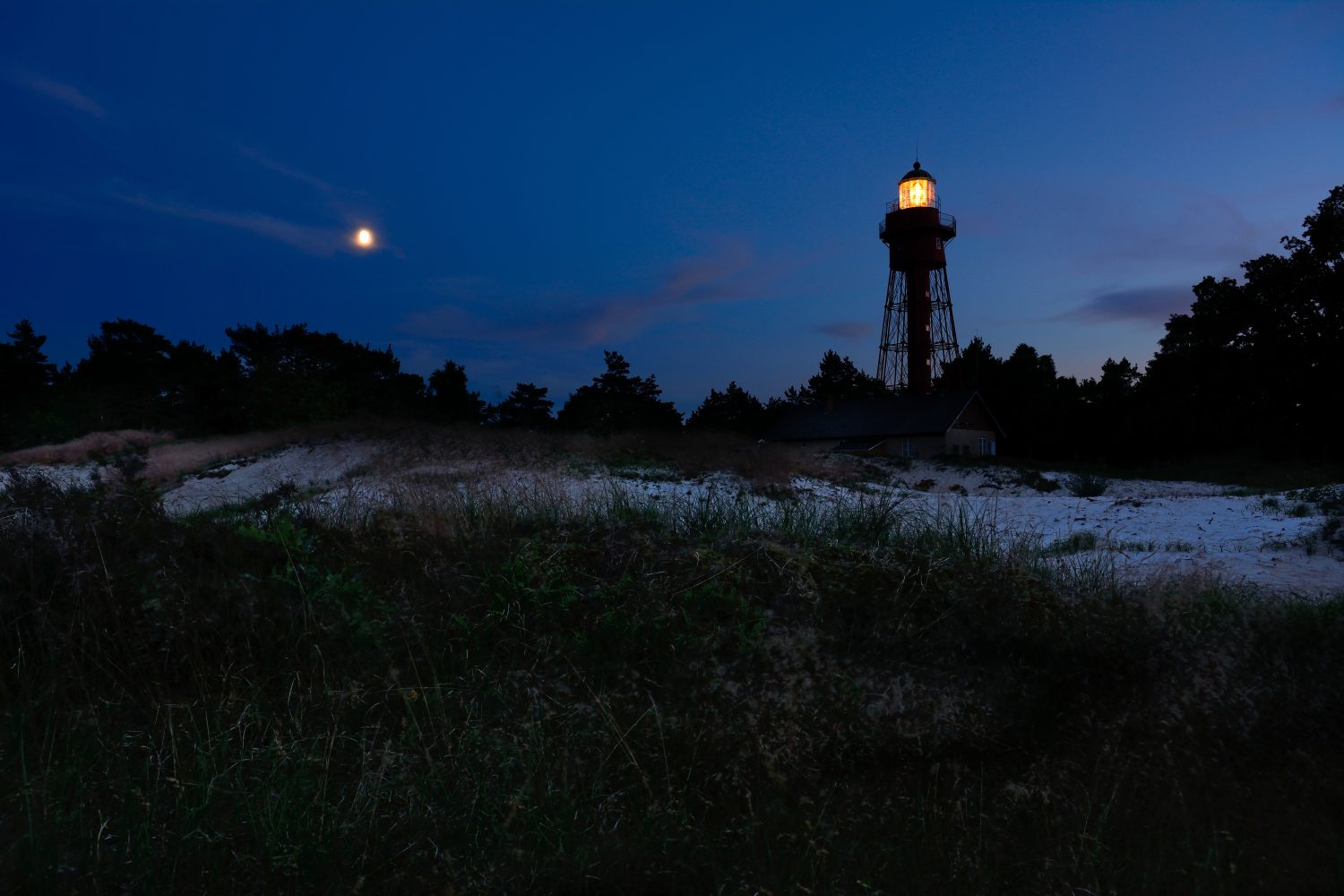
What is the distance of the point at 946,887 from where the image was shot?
3.15 meters

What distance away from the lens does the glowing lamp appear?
42750 mm

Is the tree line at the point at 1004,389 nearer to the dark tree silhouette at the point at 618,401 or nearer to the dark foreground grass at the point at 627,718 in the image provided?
the dark tree silhouette at the point at 618,401

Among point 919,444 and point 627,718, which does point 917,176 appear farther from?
point 627,718

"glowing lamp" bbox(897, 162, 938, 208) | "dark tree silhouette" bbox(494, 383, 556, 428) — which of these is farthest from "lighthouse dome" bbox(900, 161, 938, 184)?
"dark tree silhouette" bbox(494, 383, 556, 428)

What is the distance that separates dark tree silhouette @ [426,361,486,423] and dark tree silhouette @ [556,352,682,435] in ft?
12.4

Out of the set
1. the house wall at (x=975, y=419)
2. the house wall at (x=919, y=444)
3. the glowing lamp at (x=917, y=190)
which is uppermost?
the glowing lamp at (x=917, y=190)

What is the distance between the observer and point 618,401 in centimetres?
3566

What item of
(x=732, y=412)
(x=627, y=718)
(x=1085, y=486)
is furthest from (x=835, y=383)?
(x=627, y=718)

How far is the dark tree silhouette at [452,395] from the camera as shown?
113ft

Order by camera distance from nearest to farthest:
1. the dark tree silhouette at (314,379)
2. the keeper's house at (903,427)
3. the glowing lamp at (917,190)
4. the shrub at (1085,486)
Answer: the shrub at (1085,486), the dark tree silhouette at (314,379), the keeper's house at (903,427), the glowing lamp at (917,190)

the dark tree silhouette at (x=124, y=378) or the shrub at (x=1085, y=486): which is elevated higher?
the dark tree silhouette at (x=124, y=378)

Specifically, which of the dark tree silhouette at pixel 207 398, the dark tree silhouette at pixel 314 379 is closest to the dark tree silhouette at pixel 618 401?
the dark tree silhouette at pixel 314 379

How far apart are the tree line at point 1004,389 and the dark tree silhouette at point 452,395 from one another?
0.28 ft

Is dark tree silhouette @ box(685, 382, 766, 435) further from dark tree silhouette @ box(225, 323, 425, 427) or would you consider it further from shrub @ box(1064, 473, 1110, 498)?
shrub @ box(1064, 473, 1110, 498)
